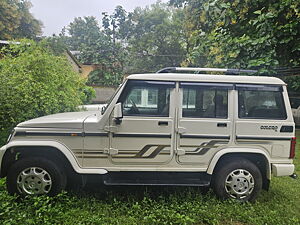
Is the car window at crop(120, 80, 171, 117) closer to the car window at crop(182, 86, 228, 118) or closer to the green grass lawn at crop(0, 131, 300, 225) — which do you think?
the car window at crop(182, 86, 228, 118)

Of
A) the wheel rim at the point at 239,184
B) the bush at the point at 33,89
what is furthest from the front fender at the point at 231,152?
the bush at the point at 33,89

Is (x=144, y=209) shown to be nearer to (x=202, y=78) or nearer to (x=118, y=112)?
(x=118, y=112)

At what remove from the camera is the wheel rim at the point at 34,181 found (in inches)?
136

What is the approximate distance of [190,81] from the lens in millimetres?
3613

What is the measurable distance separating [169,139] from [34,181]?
207cm

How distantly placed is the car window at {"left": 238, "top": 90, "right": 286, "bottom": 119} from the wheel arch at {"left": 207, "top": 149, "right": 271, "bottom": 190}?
56cm

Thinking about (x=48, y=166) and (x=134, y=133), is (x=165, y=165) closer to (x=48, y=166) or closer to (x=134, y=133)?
(x=134, y=133)

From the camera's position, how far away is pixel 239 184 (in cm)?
370

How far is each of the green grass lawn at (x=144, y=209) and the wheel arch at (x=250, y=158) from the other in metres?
0.43

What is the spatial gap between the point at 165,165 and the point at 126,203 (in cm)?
80

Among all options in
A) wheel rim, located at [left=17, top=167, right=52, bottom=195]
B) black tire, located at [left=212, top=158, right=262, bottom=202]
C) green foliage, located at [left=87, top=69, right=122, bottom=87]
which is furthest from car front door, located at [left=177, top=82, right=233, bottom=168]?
green foliage, located at [left=87, top=69, right=122, bottom=87]

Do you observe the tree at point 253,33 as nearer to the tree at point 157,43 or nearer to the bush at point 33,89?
the bush at point 33,89

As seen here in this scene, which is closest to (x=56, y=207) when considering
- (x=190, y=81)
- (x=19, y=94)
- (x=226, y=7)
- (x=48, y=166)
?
(x=48, y=166)

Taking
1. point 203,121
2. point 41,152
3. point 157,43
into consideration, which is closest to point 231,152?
point 203,121
